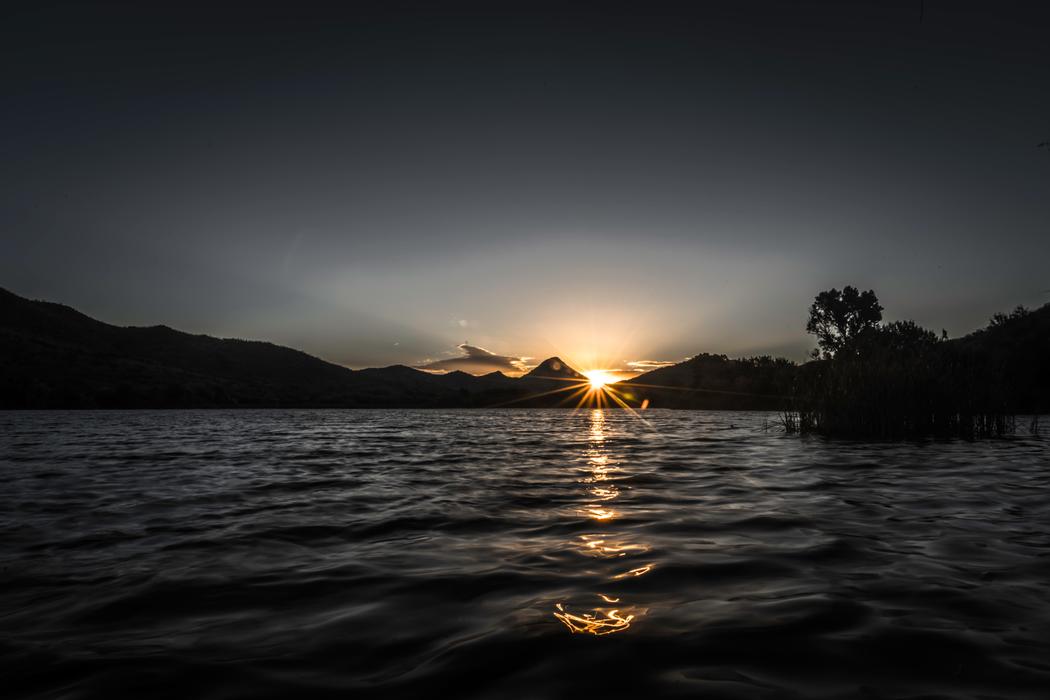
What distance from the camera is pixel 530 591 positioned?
4.97 m

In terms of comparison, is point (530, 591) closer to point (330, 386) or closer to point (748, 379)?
point (748, 379)

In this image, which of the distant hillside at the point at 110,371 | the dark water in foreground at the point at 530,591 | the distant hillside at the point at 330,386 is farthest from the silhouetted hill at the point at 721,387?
the dark water in foreground at the point at 530,591

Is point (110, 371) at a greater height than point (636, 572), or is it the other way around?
point (110, 371)

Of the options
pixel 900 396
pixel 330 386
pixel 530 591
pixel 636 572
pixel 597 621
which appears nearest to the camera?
pixel 597 621

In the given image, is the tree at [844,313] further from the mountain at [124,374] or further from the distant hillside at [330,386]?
the mountain at [124,374]

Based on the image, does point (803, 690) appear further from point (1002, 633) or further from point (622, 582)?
point (622, 582)

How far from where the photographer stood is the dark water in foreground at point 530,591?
10.9ft

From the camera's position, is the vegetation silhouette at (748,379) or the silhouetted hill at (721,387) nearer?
the vegetation silhouette at (748,379)

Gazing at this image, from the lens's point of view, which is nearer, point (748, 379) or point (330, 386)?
point (748, 379)

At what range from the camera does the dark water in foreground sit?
333cm

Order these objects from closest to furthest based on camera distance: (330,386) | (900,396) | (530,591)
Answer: (530,591) < (900,396) < (330,386)

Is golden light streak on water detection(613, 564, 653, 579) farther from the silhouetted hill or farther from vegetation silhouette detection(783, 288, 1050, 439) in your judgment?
the silhouetted hill

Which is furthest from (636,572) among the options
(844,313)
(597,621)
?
(844,313)

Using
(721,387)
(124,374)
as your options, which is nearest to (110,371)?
(124,374)
